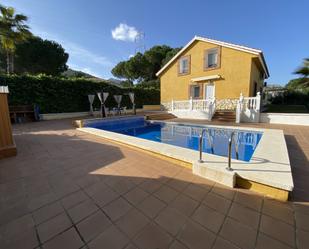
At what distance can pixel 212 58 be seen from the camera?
43.4 feet

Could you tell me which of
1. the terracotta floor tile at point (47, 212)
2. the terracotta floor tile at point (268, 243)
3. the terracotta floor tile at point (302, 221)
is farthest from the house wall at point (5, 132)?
the terracotta floor tile at point (302, 221)

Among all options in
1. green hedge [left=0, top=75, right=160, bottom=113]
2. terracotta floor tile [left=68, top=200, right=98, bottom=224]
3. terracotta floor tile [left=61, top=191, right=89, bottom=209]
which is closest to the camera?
terracotta floor tile [left=68, top=200, right=98, bottom=224]

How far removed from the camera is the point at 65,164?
3.65 meters

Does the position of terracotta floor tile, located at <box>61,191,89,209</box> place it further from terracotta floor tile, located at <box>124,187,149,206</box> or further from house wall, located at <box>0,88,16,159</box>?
house wall, located at <box>0,88,16,159</box>

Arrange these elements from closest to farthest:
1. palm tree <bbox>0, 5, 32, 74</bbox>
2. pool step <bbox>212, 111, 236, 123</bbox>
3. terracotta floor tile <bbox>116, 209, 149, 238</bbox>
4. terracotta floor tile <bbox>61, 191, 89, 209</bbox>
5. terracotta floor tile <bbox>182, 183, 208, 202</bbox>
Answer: terracotta floor tile <bbox>116, 209, 149, 238</bbox> < terracotta floor tile <bbox>61, 191, 89, 209</bbox> < terracotta floor tile <bbox>182, 183, 208, 202</bbox> < pool step <bbox>212, 111, 236, 123</bbox> < palm tree <bbox>0, 5, 32, 74</bbox>

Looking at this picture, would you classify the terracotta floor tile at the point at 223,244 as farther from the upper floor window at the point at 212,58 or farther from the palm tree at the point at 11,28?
the palm tree at the point at 11,28

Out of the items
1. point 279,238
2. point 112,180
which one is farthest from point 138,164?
point 279,238

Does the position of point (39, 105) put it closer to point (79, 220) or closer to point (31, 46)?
point (79, 220)

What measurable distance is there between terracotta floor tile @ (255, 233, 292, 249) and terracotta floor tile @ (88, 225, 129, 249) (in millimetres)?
1425

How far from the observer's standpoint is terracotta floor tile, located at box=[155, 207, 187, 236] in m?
1.81

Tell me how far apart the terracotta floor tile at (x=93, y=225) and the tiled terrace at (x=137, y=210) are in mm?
11

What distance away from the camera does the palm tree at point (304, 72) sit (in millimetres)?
12273

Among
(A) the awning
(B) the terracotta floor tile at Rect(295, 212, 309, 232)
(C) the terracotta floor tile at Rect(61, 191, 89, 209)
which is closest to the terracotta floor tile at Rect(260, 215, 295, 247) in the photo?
(B) the terracotta floor tile at Rect(295, 212, 309, 232)

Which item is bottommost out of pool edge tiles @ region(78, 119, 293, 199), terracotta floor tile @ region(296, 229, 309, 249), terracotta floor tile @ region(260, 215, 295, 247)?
terracotta floor tile @ region(296, 229, 309, 249)
